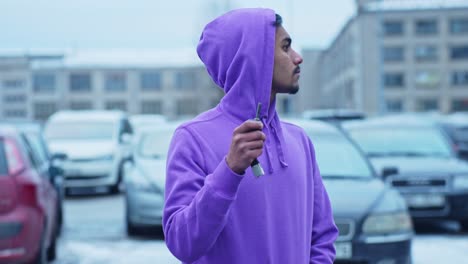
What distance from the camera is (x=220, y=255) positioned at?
2113 millimetres

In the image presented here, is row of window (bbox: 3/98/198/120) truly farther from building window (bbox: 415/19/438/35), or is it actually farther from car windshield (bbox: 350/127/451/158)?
car windshield (bbox: 350/127/451/158)

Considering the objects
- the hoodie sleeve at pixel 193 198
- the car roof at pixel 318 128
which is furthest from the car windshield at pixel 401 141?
the hoodie sleeve at pixel 193 198

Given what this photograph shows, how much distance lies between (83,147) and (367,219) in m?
10.4

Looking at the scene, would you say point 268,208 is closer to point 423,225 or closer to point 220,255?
point 220,255

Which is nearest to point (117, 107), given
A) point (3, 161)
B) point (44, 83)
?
point (44, 83)

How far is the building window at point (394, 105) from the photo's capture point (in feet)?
239

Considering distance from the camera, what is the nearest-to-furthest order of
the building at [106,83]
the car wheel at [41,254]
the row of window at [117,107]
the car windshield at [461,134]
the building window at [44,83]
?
1. the car wheel at [41,254]
2. the car windshield at [461,134]
3. the building at [106,83]
4. the building window at [44,83]
5. the row of window at [117,107]

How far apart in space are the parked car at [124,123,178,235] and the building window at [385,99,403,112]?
6455cm

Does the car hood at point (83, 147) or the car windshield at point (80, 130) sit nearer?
the car hood at point (83, 147)

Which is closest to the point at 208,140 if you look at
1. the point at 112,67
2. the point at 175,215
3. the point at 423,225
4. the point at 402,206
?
the point at 175,215

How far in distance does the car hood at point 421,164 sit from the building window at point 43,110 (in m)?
73.8

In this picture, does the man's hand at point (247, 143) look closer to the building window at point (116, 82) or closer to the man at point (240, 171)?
the man at point (240, 171)

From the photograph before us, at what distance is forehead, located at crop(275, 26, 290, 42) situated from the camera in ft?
7.39

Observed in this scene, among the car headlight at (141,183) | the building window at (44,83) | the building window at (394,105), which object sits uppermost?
the car headlight at (141,183)
